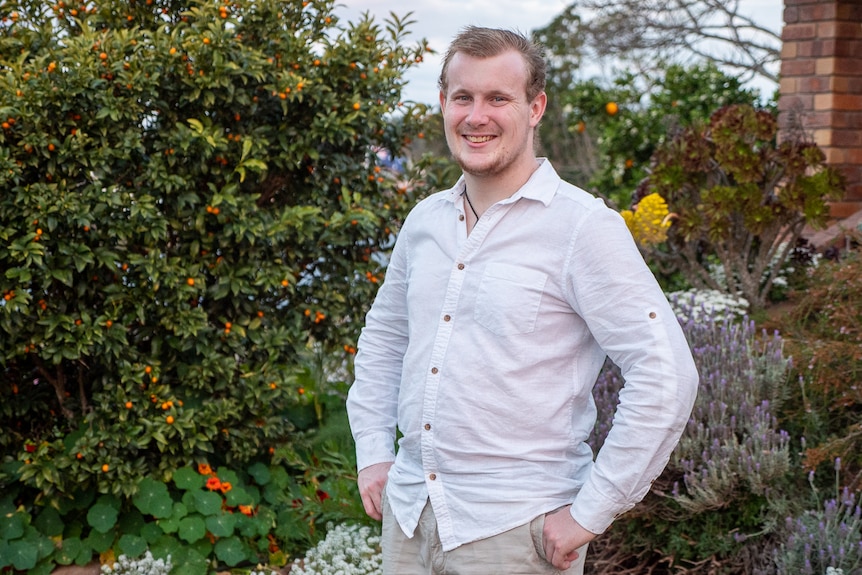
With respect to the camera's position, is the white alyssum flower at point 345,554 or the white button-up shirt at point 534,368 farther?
the white alyssum flower at point 345,554

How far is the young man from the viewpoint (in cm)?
191

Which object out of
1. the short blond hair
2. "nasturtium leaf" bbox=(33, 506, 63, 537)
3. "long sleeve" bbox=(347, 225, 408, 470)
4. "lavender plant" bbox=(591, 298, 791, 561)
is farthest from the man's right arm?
"nasturtium leaf" bbox=(33, 506, 63, 537)

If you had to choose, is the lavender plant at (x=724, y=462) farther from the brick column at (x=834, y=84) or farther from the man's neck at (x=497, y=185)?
the brick column at (x=834, y=84)

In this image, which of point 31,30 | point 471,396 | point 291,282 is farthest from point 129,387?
point 471,396

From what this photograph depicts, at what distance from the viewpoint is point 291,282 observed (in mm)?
4246

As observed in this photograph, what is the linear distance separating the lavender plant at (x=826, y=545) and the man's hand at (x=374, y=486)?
1516 millimetres

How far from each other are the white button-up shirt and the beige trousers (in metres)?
0.02

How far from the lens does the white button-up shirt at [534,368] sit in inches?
74.8

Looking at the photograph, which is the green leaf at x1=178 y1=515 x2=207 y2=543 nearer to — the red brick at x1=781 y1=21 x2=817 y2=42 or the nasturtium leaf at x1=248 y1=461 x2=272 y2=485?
the nasturtium leaf at x1=248 y1=461 x2=272 y2=485

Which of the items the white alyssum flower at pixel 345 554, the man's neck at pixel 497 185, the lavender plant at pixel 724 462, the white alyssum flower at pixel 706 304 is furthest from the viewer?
the white alyssum flower at pixel 706 304

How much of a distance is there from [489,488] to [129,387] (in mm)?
2310

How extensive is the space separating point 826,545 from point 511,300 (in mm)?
1791

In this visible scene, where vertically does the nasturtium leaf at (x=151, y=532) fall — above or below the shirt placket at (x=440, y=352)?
below

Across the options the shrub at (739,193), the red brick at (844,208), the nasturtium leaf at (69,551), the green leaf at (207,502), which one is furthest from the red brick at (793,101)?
the nasturtium leaf at (69,551)
